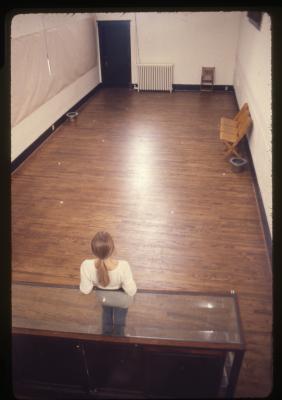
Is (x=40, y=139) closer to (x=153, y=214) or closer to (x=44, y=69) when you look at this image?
(x=44, y=69)

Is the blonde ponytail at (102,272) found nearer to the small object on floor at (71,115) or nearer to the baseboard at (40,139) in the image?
the baseboard at (40,139)

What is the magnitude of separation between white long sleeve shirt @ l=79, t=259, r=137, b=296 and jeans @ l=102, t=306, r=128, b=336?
22 cm

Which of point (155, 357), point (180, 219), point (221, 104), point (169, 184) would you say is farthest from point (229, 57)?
point (155, 357)

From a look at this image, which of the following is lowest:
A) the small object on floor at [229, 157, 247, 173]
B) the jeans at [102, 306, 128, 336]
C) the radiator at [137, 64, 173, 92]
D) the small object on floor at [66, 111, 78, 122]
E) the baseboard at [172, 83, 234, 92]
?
the small object on floor at [229, 157, 247, 173]

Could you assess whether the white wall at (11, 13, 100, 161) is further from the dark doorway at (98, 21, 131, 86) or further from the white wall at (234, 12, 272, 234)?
the white wall at (234, 12, 272, 234)

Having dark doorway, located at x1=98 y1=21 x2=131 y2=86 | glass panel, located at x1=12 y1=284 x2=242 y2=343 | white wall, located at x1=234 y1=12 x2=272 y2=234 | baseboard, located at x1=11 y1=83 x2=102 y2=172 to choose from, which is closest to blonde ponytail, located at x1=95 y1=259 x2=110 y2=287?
glass panel, located at x1=12 y1=284 x2=242 y2=343

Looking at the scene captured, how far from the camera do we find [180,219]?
4406 millimetres

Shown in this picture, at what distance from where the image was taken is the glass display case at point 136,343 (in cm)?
214

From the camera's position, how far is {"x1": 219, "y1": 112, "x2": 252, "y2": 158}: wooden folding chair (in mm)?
5609

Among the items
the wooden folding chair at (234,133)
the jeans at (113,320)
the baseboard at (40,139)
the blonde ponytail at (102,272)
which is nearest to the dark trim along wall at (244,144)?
the baseboard at (40,139)

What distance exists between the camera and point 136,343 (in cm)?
212

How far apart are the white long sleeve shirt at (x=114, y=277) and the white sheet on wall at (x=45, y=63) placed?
413 centimetres

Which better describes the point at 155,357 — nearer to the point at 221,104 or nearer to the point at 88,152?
the point at 88,152

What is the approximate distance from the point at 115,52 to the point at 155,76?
1.42 meters
